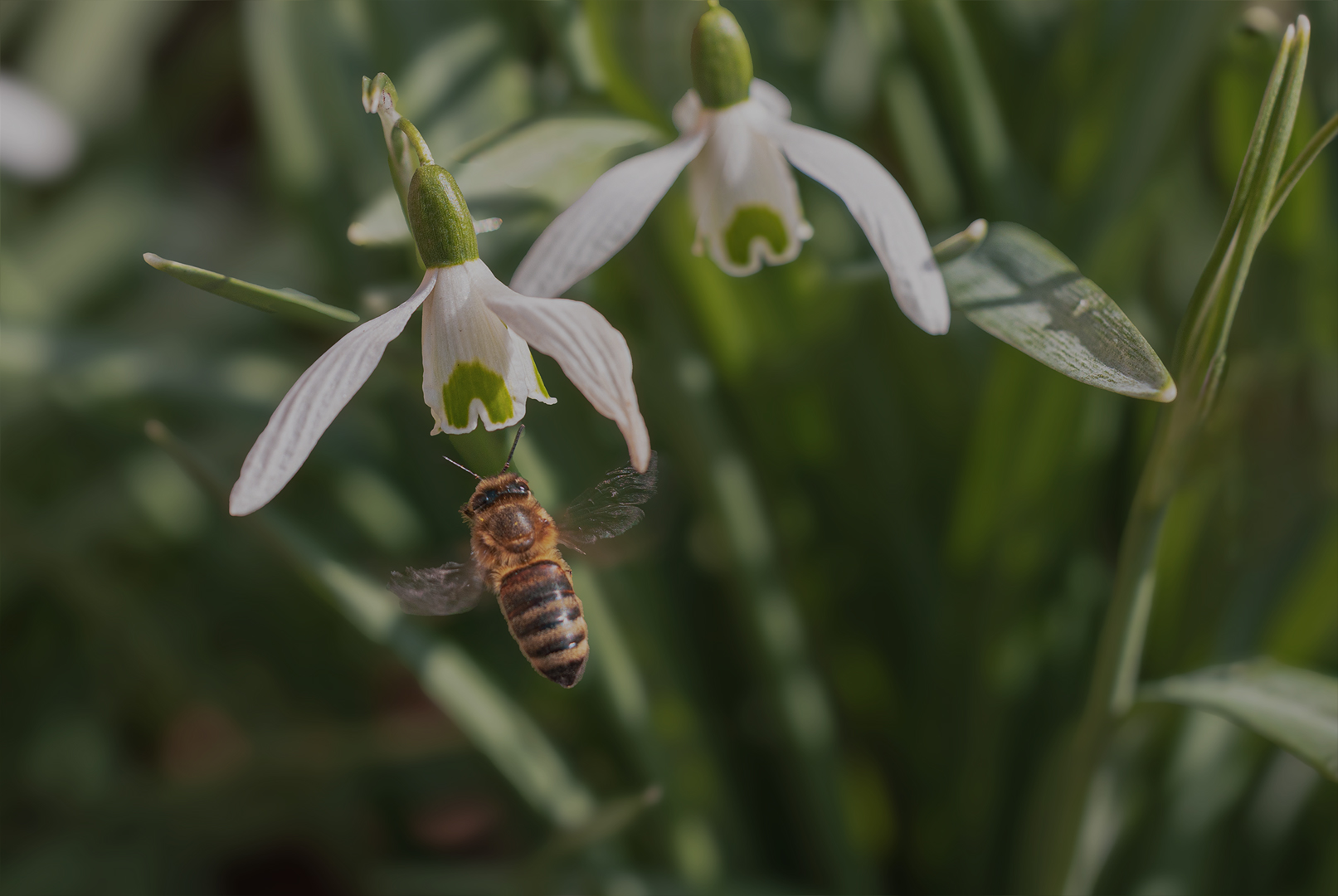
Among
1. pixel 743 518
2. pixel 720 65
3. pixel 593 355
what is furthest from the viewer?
pixel 743 518

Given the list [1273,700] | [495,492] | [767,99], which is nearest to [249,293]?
[495,492]

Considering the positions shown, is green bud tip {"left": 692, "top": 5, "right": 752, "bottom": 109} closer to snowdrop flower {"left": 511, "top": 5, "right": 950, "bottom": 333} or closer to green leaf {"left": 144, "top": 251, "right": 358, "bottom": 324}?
snowdrop flower {"left": 511, "top": 5, "right": 950, "bottom": 333}

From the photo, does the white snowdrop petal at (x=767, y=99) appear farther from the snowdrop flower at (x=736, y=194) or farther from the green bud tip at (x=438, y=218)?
the green bud tip at (x=438, y=218)

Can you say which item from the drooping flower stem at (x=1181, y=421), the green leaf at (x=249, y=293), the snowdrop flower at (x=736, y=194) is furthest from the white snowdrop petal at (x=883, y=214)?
the green leaf at (x=249, y=293)

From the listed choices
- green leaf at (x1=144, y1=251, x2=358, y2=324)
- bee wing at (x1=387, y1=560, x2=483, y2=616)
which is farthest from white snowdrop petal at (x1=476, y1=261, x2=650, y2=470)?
bee wing at (x1=387, y1=560, x2=483, y2=616)

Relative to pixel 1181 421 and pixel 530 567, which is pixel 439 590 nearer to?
pixel 530 567

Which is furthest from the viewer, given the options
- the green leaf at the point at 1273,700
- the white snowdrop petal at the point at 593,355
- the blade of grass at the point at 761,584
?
the blade of grass at the point at 761,584

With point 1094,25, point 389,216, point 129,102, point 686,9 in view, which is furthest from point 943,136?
point 129,102
